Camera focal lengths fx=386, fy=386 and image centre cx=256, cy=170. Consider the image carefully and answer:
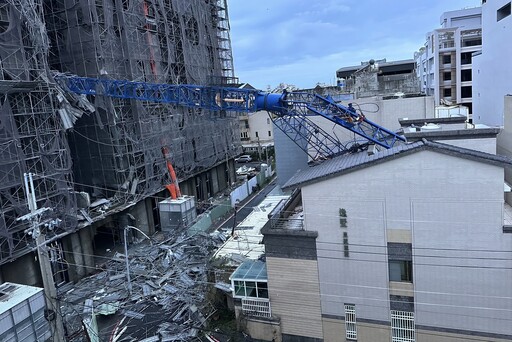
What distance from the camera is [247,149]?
63.7 m

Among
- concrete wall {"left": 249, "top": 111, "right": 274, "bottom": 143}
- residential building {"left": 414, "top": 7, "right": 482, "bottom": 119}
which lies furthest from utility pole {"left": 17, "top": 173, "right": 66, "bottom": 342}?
concrete wall {"left": 249, "top": 111, "right": 274, "bottom": 143}

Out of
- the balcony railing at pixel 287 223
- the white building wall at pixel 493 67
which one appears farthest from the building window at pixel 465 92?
the balcony railing at pixel 287 223

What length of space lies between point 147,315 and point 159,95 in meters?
12.5

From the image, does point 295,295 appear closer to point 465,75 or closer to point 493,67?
point 493,67

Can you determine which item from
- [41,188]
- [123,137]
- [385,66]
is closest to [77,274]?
[41,188]

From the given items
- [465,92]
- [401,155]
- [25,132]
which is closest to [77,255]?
[25,132]

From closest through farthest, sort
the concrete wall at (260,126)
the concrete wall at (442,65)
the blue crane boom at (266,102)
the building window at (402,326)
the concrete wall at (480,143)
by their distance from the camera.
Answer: the building window at (402,326), the concrete wall at (480,143), the blue crane boom at (266,102), the concrete wall at (442,65), the concrete wall at (260,126)

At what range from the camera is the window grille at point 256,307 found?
15531 mm

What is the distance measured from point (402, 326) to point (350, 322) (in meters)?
1.81

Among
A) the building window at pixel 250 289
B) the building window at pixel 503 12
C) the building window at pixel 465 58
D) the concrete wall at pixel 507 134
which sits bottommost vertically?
the building window at pixel 250 289

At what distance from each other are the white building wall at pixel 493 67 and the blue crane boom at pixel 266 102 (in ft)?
55.2

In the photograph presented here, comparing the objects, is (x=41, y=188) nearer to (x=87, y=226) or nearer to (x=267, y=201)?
(x=87, y=226)

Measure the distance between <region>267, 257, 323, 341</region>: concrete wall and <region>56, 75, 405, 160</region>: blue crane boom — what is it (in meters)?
7.02

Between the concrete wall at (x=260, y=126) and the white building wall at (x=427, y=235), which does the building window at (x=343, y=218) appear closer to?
the white building wall at (x=427, y=235)
